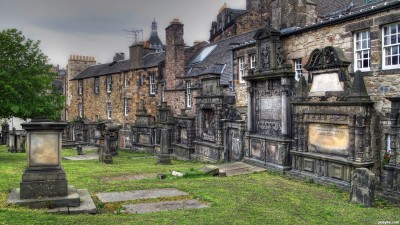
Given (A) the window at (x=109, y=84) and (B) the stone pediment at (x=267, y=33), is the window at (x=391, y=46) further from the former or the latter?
(A) the window at (x=109, y=84)

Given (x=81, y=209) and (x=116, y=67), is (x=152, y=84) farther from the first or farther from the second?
(x=81, y=209)

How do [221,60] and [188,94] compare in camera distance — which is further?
[188,94]

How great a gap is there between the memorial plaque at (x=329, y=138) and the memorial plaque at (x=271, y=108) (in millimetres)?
2114

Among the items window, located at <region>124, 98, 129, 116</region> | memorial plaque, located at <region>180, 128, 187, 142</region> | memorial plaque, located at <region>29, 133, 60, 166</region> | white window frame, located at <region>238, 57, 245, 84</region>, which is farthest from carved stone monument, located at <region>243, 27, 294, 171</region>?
window, located at <region>124, 98, 129, 116</region>

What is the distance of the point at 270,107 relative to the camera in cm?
1759

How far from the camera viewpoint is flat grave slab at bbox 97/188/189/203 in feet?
36.3

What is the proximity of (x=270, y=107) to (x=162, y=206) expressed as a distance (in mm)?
8947

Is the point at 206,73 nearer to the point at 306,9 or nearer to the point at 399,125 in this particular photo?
the point at 306,9

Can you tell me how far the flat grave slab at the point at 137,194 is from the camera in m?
11.1

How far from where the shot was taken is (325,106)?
557 inches

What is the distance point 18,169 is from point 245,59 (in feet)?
41.9

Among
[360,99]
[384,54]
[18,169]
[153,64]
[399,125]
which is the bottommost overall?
[18,169]

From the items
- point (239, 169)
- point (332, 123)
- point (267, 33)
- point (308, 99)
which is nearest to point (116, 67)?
point (267, 33)

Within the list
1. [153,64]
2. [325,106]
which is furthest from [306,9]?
[153,64]
